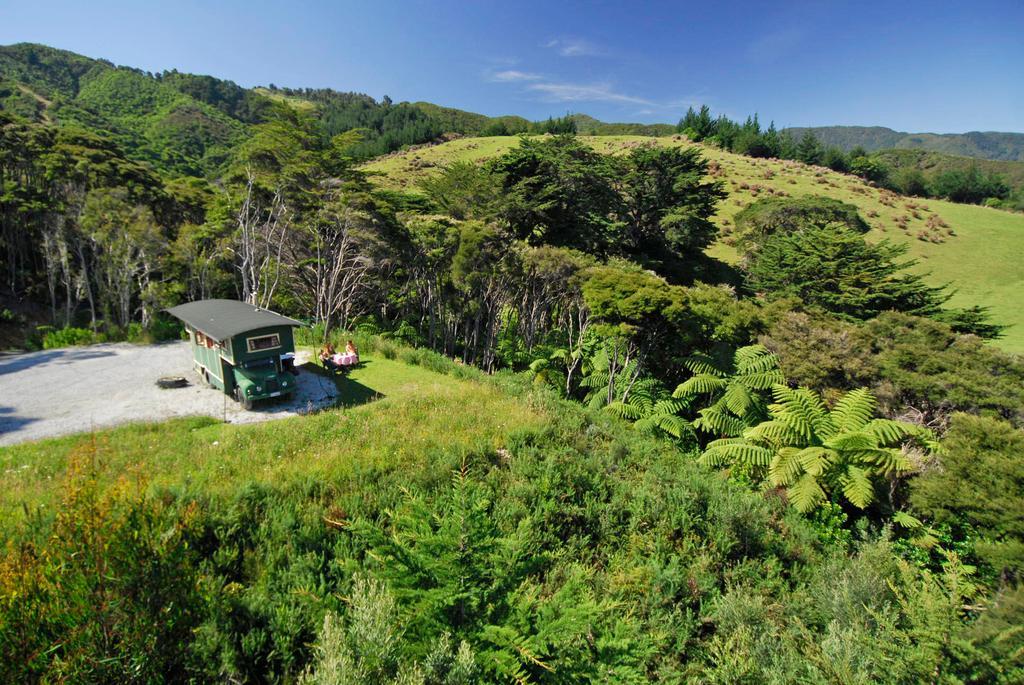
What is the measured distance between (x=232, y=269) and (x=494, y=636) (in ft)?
81.0

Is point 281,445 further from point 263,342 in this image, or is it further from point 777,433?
point 777,433

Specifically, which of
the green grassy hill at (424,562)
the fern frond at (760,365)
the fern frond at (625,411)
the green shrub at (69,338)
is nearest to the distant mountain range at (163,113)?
the green shrub at (69,338)

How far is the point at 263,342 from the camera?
10227 mm

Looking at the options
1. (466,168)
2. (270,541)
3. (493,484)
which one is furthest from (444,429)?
(466,168)

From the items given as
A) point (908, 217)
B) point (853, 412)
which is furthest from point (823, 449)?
point (908, 217)

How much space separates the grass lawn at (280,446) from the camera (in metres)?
5.52

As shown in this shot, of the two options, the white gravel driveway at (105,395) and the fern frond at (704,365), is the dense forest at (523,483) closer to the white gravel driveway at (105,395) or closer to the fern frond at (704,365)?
the fern frond at (704,365)

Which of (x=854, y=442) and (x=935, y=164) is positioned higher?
(x=935, y=164)

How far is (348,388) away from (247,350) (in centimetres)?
264

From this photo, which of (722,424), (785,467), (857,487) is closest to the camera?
(857,487)

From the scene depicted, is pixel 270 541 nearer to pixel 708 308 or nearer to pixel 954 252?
pixel 708 308

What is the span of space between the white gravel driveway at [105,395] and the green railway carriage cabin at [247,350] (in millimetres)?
460

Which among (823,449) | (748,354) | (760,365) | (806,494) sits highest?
(748,354)

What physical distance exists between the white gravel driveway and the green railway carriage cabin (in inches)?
18.1
